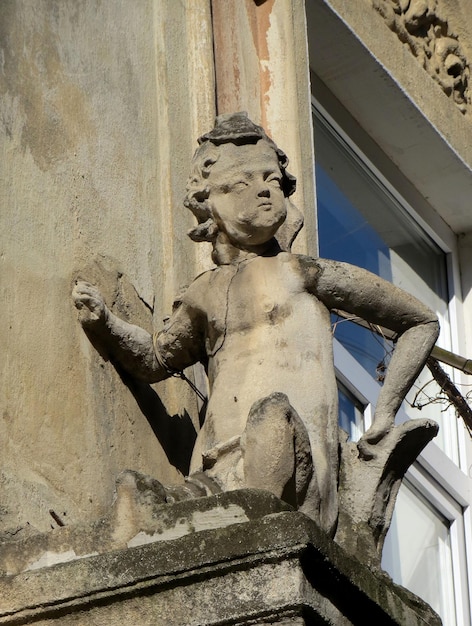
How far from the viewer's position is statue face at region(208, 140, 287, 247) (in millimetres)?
5016

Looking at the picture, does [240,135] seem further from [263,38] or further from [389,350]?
[389,350]

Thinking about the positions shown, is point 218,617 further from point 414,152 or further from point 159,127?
point 414,152

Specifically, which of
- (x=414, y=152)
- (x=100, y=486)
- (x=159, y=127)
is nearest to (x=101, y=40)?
(x=159, y=127)

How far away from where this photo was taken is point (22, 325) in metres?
4.99

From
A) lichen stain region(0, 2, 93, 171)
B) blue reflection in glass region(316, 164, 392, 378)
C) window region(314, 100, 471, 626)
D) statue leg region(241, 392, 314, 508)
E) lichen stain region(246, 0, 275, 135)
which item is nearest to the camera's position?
statue leg region(241, 392, 314, 508)

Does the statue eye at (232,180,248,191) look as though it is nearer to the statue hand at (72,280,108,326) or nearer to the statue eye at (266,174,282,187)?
the statue eye at (266,174,282,187)

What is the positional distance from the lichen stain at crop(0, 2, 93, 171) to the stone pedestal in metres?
1.33

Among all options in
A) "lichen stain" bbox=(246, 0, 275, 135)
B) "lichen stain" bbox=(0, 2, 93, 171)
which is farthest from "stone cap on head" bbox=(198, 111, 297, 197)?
"lichen stain" bbox=(246, 0, 275, 135)

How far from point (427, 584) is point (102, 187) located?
3099mm

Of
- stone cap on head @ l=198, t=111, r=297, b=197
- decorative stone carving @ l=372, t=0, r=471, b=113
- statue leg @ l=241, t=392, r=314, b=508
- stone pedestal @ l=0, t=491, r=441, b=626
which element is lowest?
stone pedestal @ l=0, t=491, r=441, b=626

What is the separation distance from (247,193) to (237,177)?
61mm

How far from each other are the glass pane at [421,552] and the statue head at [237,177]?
2.90 m

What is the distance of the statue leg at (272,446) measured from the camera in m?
4.46

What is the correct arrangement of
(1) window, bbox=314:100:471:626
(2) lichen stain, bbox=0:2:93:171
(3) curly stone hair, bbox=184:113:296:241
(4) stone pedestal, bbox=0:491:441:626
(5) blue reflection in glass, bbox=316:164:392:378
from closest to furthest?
(4) stone pedestal, bbox=0:491:441:626 → (3) curly stone hair, bbox=184:113:296:241 → (2) lichen stain, bbox=0:2:93:171 → (1) window, bbox=314:100:471:626 → (5) blue reflection in glass, bbox=316:164:392:378
